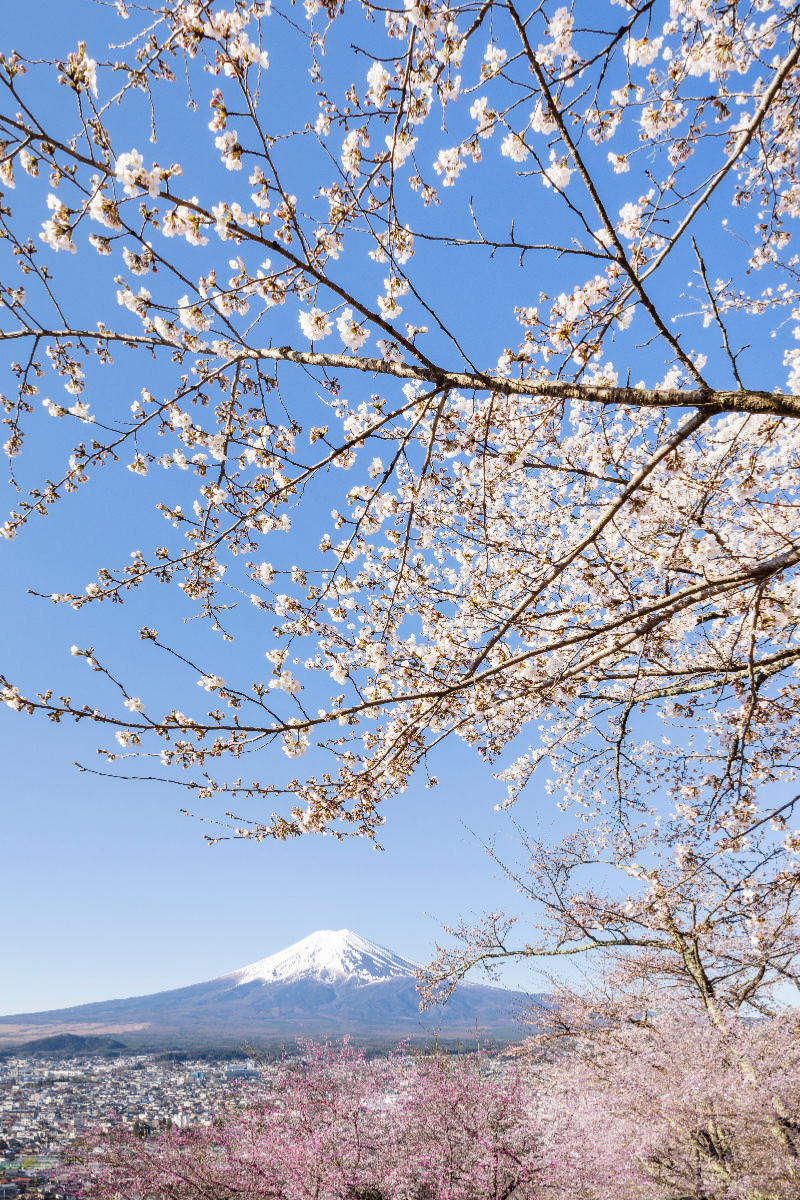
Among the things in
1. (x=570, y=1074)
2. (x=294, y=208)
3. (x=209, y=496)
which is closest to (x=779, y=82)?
(x=294, y=208)

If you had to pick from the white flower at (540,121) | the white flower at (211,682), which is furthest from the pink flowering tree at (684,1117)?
the white flower at (540,121)

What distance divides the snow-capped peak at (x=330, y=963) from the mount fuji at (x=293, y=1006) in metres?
0.31

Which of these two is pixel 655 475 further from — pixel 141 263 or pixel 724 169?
pixel 141 263

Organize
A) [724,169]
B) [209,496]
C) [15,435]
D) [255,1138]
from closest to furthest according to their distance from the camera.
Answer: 1. [724,169]
2. [15,435]
3. [209,496]
4. [255,1138]

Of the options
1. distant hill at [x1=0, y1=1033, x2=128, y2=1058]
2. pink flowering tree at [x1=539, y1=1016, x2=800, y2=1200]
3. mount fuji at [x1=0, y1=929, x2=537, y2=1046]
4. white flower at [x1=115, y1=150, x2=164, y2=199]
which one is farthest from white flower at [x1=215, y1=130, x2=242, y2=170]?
mount fuji at [x1=0, y1=929, x2=537, y2=1046]

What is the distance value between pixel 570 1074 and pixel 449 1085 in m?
2.13

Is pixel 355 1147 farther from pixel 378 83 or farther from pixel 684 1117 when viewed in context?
pixel 378 83

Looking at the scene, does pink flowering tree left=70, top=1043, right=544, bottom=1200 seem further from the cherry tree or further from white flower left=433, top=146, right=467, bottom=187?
white flower left=433, top=146, right=467, bottom=187

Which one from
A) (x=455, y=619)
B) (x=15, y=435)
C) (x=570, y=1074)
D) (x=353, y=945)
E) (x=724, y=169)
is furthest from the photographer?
(x=353, y=945)

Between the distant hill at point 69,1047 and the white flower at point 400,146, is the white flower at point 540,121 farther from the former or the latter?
the distant hill at point 69,1047

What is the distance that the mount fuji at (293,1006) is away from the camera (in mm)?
92062

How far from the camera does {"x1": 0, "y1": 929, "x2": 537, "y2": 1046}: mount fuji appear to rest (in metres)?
92.1

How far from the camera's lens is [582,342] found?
8.76 ft

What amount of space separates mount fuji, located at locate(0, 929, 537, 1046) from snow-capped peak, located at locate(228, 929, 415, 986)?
31cm
